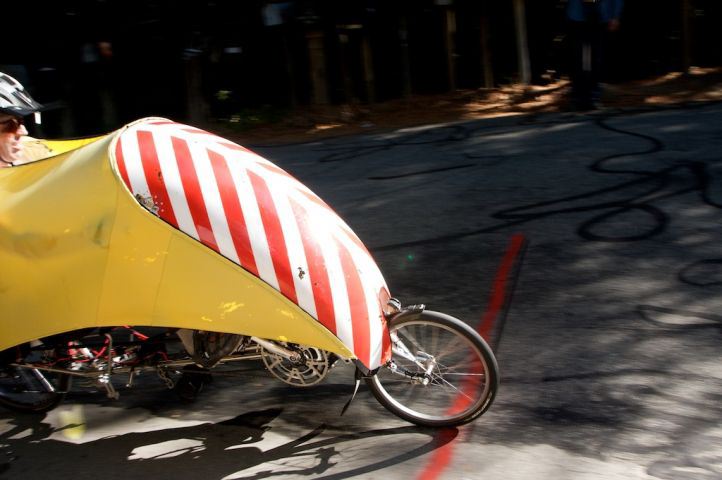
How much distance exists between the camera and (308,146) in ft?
37.5

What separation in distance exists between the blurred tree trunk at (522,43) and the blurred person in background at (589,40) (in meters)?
2.11

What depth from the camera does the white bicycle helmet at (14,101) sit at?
14.8 ft

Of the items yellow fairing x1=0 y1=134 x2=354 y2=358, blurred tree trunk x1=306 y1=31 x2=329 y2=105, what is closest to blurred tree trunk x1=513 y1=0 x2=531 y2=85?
blurred tree trunk x1=306 y1=31 x2=329 y2=105

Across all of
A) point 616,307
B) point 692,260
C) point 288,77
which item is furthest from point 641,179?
point 288,77

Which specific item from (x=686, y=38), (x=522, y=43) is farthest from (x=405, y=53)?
(x=686, y=38)

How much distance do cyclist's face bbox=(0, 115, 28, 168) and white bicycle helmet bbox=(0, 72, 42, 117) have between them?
8 centimetres

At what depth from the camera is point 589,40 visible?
454 inches

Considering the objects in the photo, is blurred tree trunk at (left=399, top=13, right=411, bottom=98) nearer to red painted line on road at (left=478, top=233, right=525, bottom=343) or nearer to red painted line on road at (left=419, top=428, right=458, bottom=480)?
red painted line on road at (left=478, top=233, right=525, bottom=343)

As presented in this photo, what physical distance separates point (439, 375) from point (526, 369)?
598 millimetres

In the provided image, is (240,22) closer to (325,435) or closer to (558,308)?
(558,308)

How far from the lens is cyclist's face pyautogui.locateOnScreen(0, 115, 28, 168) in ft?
15.2

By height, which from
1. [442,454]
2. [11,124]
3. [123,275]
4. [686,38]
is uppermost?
[11,124]

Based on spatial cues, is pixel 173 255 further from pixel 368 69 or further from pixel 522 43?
pixel 522 43

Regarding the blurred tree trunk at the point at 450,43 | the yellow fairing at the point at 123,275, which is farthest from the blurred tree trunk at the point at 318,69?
the yellow fairing at the point at 123,275
